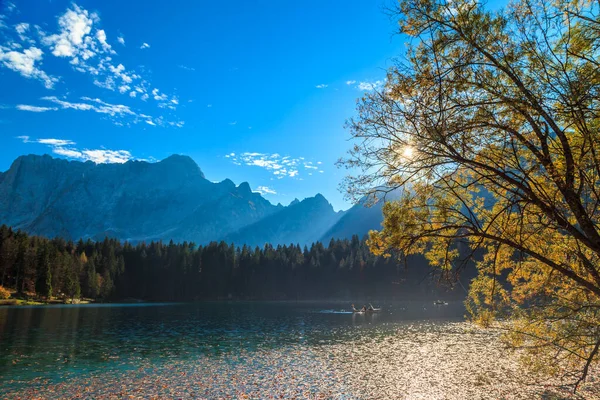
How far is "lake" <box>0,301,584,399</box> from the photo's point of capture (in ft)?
65.5

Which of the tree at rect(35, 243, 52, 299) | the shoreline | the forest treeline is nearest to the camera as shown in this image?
the shoreline

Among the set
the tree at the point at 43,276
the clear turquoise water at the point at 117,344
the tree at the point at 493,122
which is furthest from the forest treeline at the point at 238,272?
the tree at the point at 493,122

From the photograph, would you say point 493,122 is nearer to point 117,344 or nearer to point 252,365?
point 252,365

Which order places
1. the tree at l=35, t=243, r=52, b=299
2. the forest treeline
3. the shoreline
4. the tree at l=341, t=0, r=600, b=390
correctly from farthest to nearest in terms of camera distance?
the forest treeline
the tree at l=35, t=243, r=52, b=299
the shoreline
the tree at l=341, t=0, r=600, b=390

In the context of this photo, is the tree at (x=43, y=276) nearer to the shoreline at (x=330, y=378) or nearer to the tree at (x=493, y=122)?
the shoreline at (x=330, y=378)

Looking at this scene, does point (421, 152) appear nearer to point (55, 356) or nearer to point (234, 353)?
point (234, 353)

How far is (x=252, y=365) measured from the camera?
26812 millimetres

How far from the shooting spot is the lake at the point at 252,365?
19969 mm

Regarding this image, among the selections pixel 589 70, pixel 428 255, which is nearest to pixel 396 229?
pixel 428 255

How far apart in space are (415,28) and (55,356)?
33.8 metres

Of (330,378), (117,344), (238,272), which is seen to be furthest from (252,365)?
(238,272)

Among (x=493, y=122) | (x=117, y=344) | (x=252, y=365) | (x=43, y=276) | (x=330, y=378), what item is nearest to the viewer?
(x=493, y=122)

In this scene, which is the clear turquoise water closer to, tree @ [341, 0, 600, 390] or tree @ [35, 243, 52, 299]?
tree @ [341, 0, 600, 390]

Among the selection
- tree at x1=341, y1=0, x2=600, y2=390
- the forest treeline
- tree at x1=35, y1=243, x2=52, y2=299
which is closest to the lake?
tree at x1=341, y1=0, x2=600, y2=390
